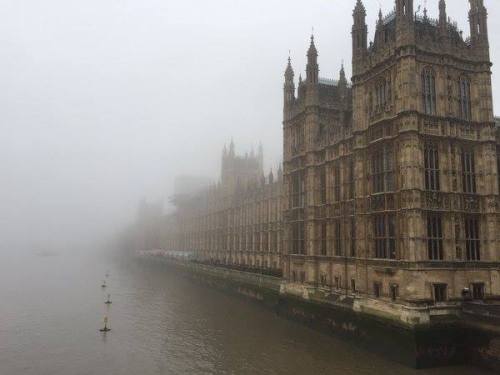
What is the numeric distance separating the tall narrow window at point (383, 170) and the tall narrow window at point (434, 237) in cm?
430

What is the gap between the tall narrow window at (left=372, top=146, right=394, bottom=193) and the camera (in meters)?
38.8

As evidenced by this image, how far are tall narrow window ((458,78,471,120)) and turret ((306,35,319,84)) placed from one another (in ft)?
62.2

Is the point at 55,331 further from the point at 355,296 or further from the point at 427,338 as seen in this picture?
the point at 427,338

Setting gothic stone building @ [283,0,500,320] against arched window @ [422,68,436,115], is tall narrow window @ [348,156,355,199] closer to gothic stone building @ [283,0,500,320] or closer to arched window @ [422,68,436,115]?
gothic stone building @ [283,0,500,320]

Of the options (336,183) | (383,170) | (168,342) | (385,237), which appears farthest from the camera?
(336,183)

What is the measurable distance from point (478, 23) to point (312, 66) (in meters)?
19.7

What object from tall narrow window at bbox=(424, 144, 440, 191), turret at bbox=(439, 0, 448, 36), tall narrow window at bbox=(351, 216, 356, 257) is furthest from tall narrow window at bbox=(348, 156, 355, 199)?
turret at bbox=(439, 0, 448, 36)

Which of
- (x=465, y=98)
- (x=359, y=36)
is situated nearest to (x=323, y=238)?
(x=465, y=98)

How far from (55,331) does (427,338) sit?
39526 millimetres

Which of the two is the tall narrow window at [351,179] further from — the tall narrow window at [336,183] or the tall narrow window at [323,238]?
the tall narrow window at [323,238]

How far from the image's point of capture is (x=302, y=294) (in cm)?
5191

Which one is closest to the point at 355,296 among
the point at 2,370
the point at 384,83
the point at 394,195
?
the point at 394,195

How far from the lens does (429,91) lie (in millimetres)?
38375

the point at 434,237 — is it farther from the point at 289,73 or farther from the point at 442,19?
the point at 289,73
